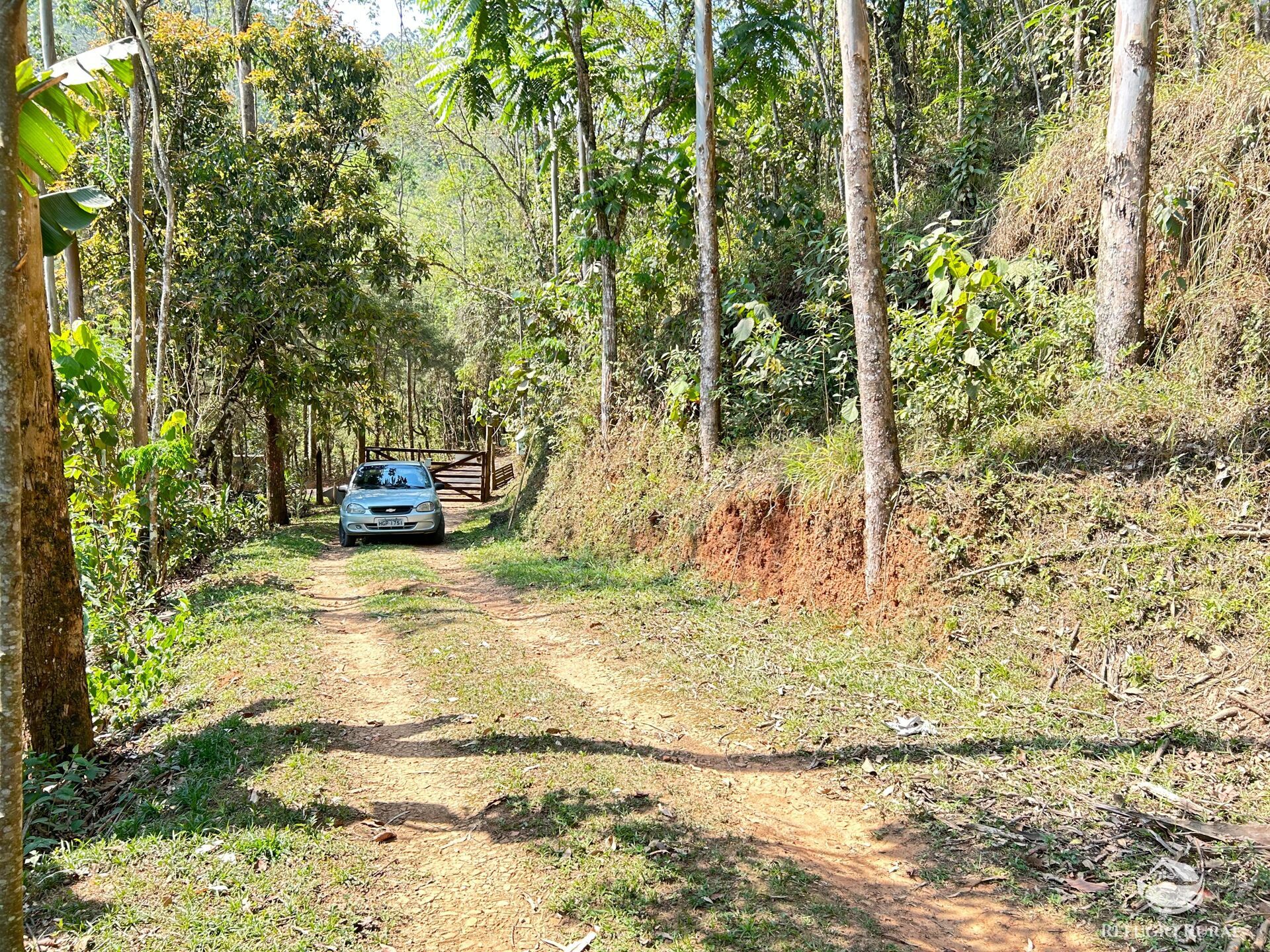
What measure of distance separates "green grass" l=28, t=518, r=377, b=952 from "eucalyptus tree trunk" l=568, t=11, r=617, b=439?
7.67 m

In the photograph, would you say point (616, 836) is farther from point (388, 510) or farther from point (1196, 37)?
point (388, 510)

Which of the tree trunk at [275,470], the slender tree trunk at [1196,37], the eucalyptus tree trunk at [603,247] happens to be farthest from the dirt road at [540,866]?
the tree trunk at [275,470]

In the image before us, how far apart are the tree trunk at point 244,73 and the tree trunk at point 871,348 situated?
14.5 meters

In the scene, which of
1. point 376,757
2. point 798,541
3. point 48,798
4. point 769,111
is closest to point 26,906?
point 48,798

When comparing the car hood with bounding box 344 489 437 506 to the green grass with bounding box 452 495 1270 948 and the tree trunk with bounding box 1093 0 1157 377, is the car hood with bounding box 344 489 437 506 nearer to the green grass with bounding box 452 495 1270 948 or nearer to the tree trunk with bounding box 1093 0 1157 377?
the green grass with bounding box 452 495 1270 948

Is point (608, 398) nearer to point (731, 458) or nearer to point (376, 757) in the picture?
point (731, 458)

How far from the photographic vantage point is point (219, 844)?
13.7 feet

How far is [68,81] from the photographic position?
294cm

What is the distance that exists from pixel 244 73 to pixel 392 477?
10.0 m

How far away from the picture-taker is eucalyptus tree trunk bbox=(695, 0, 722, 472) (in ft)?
33.2

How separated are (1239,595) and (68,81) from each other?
6984mm

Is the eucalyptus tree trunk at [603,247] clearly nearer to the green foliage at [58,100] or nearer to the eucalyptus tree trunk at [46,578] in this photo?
the eucalyptus tree trunk at [46,578]

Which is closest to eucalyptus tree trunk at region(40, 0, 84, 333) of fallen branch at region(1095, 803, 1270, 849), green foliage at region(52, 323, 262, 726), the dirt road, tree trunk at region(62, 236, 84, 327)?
tree trunk at region(62, 236, 84, 327)

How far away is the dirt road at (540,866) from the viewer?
353cm
